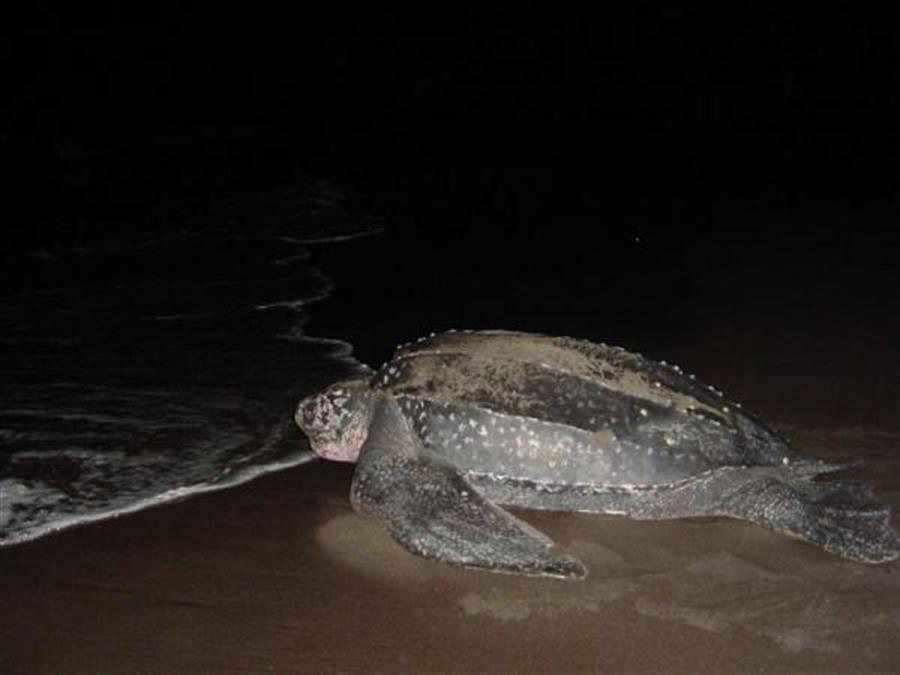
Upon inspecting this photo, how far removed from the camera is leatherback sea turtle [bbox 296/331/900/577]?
2.88 m

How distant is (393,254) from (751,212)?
3338 millimetres

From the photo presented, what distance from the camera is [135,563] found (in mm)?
2881

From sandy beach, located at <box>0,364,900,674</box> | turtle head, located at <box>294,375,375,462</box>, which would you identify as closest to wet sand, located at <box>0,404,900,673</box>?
sandy beach, located at <box>0,364,900,674</box>

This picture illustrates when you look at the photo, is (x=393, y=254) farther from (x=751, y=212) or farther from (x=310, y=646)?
(x=310, y=646)

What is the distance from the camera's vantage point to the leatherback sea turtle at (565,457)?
2879 mm

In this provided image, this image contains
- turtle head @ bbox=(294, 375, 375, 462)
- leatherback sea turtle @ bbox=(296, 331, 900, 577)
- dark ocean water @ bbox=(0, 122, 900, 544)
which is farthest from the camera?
dark ocean water @ bbox=(0, 122, 900, 544)

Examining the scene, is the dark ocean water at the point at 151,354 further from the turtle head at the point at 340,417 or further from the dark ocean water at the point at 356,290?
the turtle head at the point at 340,417

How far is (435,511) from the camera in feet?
9.61

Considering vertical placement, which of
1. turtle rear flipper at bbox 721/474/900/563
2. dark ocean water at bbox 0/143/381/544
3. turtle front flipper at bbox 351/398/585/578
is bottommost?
dark ocean water at bbox 0/143/381/544

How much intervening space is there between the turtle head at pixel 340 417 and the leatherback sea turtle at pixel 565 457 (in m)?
0.21

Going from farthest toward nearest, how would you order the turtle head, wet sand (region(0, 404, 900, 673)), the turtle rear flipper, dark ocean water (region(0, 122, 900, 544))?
dark ocean water (region(0, 122, 900, 544))
the turtle head
the turtle rear flipper
wet sand (region(0, 404, 900, 673))

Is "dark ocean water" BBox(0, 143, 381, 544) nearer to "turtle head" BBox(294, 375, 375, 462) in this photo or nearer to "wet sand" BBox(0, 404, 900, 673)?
"turtle head" BBox(294, 375, 375, 462)

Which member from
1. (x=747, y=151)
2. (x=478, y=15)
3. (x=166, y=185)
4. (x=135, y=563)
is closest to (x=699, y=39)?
(x=478, y=15)

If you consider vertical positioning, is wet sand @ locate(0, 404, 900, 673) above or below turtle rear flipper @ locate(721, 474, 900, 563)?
below
